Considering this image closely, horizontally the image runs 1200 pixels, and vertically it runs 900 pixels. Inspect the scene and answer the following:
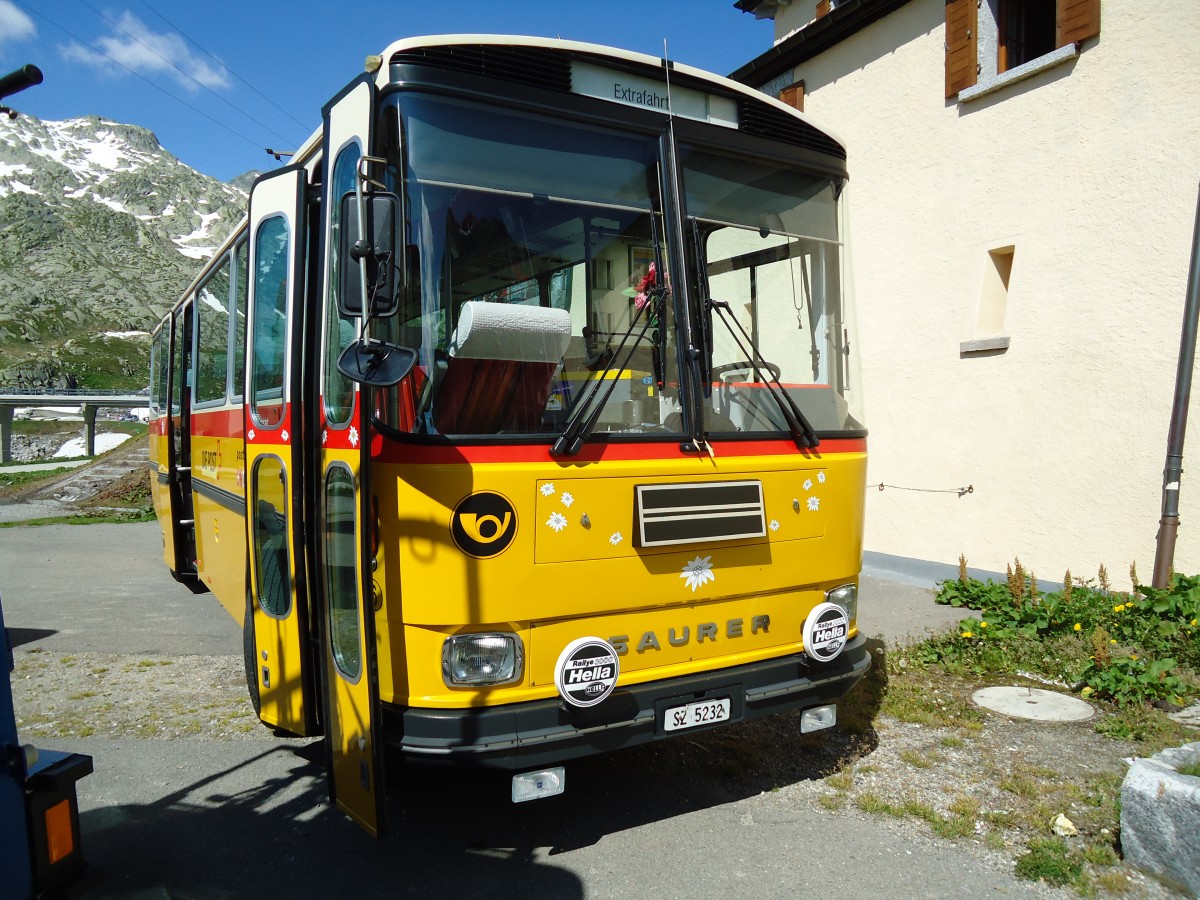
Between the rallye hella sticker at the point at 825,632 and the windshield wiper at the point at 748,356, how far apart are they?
75 cm

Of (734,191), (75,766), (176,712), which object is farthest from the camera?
(176,712)

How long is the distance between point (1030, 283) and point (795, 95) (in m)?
4.51

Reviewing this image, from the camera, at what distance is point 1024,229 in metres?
8.52

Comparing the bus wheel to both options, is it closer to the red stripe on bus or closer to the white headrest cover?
the red stripe on bus

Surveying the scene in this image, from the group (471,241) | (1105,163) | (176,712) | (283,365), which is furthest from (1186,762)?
(1105,163)

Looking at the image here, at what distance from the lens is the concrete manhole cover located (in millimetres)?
5355

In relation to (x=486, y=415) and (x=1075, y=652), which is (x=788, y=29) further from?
(x=486, y=415)

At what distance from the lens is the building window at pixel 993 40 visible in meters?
8.90

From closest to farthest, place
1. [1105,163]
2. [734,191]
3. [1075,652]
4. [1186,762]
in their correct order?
1. [1186,762]
2. [734,191]
3. [1075,652]
4. [1105,163]


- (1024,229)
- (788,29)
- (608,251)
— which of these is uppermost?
(788,29)

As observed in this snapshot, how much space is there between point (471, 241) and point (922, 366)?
7.25 m

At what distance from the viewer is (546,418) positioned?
349cm

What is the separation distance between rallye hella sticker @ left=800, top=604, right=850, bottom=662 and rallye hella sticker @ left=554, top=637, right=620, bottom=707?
1022 millimetres

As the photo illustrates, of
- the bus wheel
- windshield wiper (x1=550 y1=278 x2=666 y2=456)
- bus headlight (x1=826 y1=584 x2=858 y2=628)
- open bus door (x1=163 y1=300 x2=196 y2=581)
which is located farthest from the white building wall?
open bus door (x1=163 y1=300 x2=196 y2=581)
